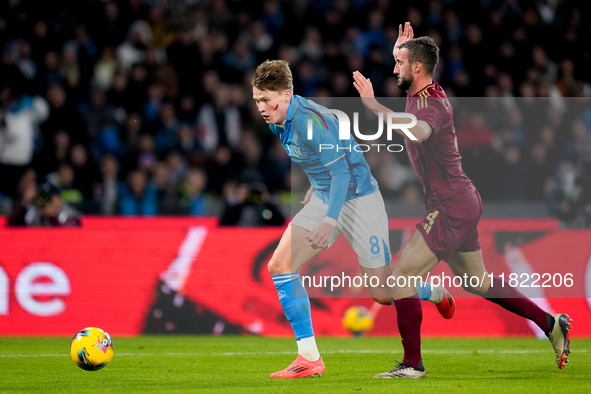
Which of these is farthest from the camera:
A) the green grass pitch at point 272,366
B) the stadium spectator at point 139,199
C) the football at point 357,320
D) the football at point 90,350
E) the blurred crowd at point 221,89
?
the blurred crowd at point 221,89

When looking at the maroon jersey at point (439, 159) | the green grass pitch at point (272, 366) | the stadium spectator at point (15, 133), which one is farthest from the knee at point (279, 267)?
the stadium spectator at point (15, 133)

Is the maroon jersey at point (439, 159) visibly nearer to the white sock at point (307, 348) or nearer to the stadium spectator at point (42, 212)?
the white sock at point (307, 348)

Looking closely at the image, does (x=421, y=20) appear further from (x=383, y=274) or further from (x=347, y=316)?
(x=383, y=274)

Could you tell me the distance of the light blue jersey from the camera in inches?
250

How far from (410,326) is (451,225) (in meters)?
0.79

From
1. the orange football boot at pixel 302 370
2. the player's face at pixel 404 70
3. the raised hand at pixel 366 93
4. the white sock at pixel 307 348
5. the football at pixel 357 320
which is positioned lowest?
the football at pixel 357 320

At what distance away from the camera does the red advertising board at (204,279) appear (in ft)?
31.7

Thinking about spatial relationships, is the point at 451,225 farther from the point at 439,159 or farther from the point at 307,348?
the point at 307,348

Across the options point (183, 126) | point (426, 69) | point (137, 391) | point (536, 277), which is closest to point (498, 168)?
point (536, 277)

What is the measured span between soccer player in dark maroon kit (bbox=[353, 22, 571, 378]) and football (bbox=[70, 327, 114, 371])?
2094mm

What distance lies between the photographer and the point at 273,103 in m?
6.43

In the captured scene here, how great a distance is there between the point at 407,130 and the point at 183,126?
7737 mm

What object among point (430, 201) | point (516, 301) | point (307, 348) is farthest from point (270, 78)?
point (516, 301)

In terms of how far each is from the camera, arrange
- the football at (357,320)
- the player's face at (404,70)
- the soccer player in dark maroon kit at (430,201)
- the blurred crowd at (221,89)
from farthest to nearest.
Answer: the blurred crowd at (221,89)
the football at (357,320)
the player's face at (404,70)
the soccer player in dark maroon kit at (430,201)
